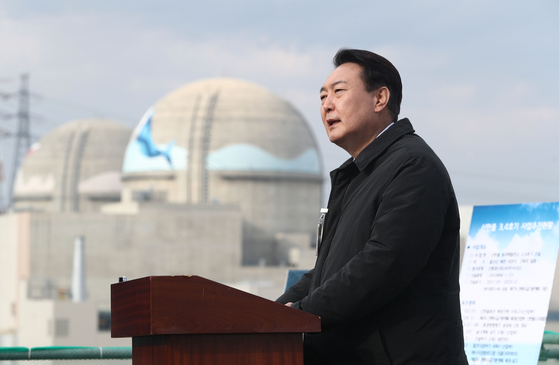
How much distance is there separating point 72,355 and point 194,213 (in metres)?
35.8

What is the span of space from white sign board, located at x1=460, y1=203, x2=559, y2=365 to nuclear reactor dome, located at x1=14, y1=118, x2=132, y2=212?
4725 cm

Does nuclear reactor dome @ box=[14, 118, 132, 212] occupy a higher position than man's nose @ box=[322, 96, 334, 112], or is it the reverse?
nuclear reactor dome @ box=[14, 118, 132, 212]

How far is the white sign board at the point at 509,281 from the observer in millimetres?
5250

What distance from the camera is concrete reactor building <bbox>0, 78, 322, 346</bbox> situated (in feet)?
133

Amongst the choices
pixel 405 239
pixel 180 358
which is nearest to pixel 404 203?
pixel 405 239

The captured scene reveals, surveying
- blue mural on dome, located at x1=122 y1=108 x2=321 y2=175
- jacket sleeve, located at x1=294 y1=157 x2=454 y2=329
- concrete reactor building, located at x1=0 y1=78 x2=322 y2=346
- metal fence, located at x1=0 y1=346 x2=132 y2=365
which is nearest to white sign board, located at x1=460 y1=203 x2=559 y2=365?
metal fence, located at x1=0 y1=346 x2=132 y2=365

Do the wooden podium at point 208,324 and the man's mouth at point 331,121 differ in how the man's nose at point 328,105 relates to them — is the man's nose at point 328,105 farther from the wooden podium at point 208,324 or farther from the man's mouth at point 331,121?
the wooden podium at point 208,324

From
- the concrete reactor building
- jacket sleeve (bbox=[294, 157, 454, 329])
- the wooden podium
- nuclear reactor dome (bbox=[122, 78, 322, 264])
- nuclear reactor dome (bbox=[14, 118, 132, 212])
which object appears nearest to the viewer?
the wooden podium

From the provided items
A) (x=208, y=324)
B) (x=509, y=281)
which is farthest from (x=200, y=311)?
(x=509, y=281)

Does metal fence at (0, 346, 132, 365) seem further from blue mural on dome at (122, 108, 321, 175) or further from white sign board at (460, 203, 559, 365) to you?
blue mural on dome at (122, 108, 321, 175)

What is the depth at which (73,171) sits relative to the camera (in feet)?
175

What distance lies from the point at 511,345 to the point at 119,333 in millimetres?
3328

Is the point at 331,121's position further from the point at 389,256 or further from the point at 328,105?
the point at 389,256

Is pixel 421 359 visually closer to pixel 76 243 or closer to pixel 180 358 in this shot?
pixel 180 358
